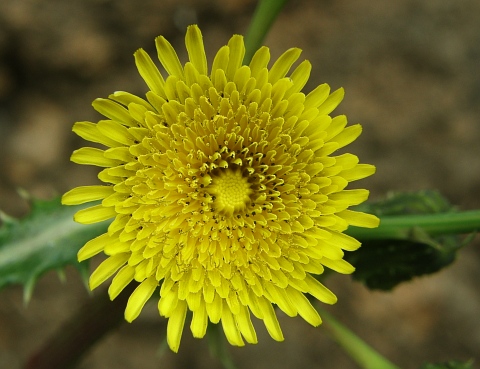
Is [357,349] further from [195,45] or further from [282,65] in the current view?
[195,45]

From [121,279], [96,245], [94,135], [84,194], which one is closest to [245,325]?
[121,279]

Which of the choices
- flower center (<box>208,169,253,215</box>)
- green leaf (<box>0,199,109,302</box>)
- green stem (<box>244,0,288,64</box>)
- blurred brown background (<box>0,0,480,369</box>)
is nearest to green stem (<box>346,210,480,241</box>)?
flower center (<box>208,169,253,215</box>)

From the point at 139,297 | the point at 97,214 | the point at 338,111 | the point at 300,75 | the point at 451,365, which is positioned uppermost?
the point at 300,75

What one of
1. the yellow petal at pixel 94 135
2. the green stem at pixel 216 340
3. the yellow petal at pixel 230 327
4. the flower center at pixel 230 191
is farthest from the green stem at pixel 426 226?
the yellow petal at pixel 94 135

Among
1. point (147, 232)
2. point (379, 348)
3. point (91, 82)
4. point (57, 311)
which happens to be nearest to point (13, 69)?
point (91, 82)

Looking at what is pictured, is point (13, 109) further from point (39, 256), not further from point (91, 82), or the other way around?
point (39, 256)

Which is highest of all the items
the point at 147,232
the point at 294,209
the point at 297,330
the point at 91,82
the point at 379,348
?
the point at 91,82
